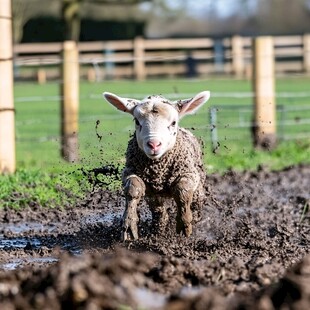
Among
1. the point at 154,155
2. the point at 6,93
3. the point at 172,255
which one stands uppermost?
the point at 6,93

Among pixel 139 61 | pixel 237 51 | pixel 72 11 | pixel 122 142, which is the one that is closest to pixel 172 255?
pixel 122 142

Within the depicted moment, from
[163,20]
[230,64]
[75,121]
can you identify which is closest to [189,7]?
[163,20]

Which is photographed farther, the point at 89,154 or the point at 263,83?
the point at 263,83

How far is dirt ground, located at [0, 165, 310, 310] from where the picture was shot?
4.60 meters

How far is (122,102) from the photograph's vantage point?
8.47 metres

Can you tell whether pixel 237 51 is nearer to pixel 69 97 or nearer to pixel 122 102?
pixel 69 97

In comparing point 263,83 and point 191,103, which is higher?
point 263,83

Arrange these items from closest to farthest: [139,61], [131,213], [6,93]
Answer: [131,213], [6,93], [139,61]

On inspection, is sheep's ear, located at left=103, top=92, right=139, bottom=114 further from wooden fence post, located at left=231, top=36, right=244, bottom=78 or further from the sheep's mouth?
wooden fence post, located at left=231, top=36, right=244, bottom=78

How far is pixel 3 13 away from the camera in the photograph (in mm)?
12133

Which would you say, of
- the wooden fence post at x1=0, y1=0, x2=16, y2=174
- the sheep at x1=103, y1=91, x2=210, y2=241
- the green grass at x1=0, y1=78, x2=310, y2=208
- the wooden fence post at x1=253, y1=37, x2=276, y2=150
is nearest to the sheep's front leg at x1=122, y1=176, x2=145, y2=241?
the sheep at x1=103, y1=91, x2=210, y2=241

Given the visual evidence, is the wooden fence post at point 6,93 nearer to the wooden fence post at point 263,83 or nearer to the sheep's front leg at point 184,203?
the wooden fence post at point 263,83

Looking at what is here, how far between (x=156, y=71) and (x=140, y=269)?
3773 cm

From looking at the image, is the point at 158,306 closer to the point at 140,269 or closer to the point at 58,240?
the point at 140,269
